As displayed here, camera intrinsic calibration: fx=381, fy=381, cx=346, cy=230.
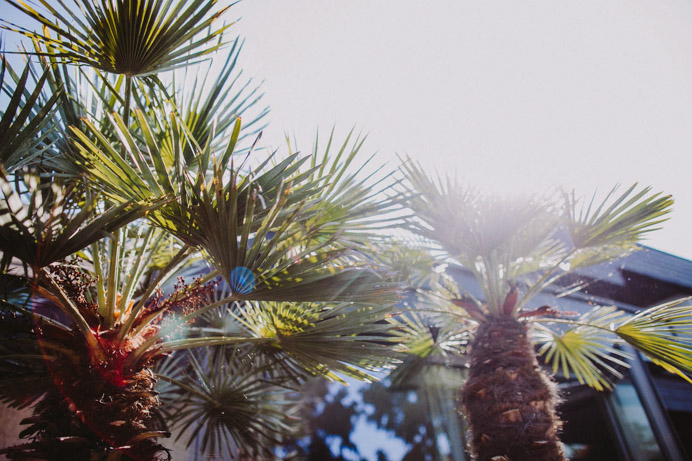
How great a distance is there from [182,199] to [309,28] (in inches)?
74.9

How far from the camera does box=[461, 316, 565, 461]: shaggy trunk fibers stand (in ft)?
6.35

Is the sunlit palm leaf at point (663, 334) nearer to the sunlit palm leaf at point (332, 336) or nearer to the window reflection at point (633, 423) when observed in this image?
the sunlit palm leaf at point (332, 336)

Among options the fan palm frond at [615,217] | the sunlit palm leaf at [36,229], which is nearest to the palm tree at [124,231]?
the sunlit palm leaf at [36,229]

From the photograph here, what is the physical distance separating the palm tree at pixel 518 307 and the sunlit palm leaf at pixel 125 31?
124cm

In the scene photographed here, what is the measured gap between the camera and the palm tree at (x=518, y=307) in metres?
2.02

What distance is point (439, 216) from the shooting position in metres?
2.45

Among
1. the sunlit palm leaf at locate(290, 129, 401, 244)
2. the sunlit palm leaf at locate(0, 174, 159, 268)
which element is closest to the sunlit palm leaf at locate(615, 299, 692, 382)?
the sunlit palm leaf at locate(290, 129, 401, 244)

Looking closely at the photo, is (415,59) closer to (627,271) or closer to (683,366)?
(683,366)

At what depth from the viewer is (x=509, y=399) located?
2041 mm

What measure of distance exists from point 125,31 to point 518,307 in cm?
250

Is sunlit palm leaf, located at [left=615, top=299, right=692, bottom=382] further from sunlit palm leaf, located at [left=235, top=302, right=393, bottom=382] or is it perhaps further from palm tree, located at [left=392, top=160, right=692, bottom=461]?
sunlit palm leaf, located at [left=235, top=302, right=393, bottom=382]

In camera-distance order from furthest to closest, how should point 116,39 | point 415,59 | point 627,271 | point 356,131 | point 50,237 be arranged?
point 627,271 < point 415,59 < point 356,131 < point 116,39 < point 50,237

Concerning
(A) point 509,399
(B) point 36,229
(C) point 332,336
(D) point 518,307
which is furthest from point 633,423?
(B) point 36,229

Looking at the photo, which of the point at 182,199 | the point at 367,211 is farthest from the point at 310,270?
the point at 182,199
